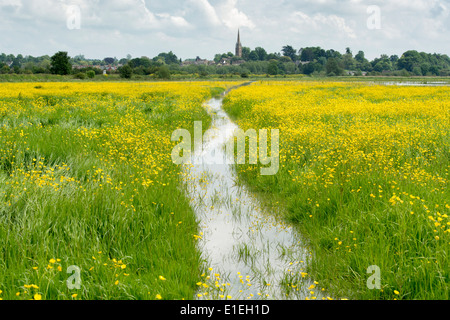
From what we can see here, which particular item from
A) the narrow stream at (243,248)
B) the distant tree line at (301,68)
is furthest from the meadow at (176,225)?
the distant tree line at (301,68)

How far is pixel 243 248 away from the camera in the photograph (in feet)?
16.1

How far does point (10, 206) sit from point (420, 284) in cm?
519

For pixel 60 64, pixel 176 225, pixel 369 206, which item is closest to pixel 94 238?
pixel 176 225

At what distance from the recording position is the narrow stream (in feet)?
12.7

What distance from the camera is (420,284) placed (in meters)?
3.34

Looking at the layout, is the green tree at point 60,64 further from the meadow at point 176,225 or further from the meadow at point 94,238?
the meadow at point 94,238

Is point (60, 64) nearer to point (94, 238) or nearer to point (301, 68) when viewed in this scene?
point (94, 238)

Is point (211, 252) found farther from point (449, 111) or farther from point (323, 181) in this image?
point (449, 111)

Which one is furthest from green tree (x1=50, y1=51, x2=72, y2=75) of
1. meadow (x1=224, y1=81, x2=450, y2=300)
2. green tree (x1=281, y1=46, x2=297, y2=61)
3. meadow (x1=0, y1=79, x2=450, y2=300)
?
green tree (x1=281, y1=46, x2=297, y2=61)

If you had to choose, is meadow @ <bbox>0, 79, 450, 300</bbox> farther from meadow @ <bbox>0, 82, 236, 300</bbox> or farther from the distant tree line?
the distant tree line

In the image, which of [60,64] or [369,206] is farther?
[60,64]

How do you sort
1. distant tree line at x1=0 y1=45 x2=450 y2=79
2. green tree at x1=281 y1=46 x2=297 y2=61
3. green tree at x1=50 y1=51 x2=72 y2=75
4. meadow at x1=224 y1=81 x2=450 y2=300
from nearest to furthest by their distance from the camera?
meadow at x1=224 y1=81 x2=450 y2=300
green tree at x1=50 y1=51 x2=72 y2=75
distant tree line at x1=0 y1=45 x2=450 y2=79
green tree at x1=281 y1=46 x2=297 y2=61

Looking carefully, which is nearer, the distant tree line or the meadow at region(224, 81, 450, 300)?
the meadow at region(224, 81, 450, 300)
